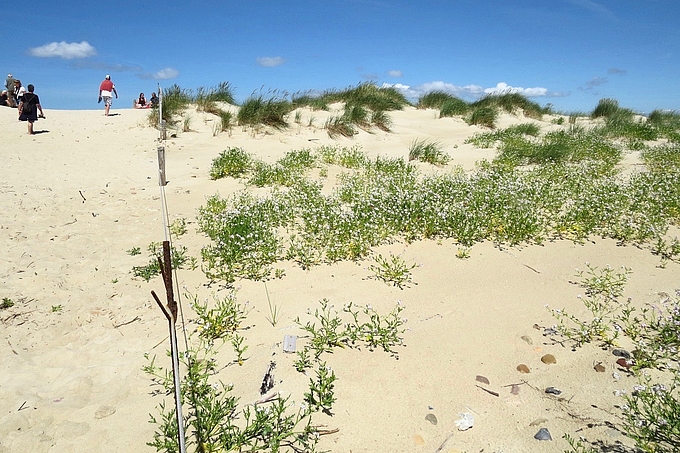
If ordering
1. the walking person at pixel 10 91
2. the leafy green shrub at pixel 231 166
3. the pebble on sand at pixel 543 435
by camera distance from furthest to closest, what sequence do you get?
1. the walking person at pixel 10 91
2. the leafy green shrub at pixel 231 166
3. the pebble on sand at pixel 543 435

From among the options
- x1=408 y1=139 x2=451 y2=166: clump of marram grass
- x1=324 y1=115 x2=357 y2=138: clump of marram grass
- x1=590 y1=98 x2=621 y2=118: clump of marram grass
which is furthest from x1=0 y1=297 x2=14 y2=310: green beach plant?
x1=590 y1=98 x2=621 y2=118: clump of marram grass

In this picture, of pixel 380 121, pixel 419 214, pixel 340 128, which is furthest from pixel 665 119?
pixel 419 214

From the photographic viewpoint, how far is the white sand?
260cm

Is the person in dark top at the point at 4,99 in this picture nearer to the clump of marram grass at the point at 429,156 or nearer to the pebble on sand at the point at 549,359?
the clump of marram grass at the point at 429,156

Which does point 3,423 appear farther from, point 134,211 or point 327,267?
point 134,211

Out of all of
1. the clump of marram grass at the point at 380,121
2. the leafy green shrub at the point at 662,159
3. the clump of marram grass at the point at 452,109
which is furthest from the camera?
the clump of marram grass at the point at 452,109

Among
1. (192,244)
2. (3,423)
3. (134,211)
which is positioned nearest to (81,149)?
(134,211)

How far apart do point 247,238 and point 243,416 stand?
2671 millimetres

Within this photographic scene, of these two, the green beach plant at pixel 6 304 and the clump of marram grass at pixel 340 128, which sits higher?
the clump of marram grass at pixel 340 128

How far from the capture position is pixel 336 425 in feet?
8.49

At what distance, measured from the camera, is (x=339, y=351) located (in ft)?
10.7

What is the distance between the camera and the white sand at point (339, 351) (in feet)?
8.54

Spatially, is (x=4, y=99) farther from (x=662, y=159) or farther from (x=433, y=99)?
(x=662, y=159)

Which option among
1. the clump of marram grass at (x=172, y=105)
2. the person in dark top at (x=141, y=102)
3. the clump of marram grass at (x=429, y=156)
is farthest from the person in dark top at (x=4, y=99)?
the clump of marram grass at (x=429, y=156)
